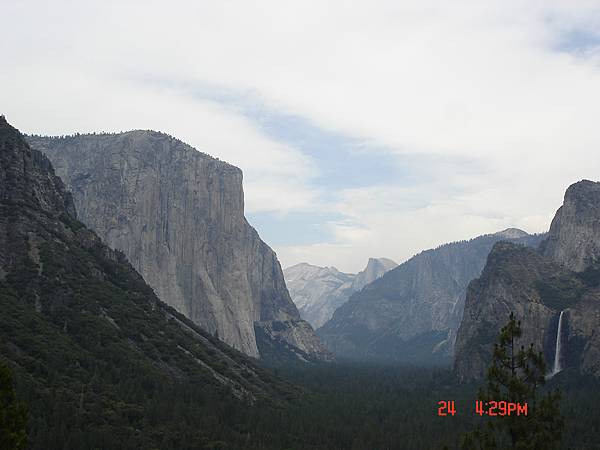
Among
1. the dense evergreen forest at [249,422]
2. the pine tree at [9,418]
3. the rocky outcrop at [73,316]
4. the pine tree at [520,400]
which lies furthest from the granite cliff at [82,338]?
the pine tree at [520,400]

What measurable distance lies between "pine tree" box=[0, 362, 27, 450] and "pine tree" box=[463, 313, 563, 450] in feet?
94.2

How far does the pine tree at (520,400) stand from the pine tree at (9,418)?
28717 millimetres

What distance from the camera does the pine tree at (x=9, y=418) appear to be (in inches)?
1586

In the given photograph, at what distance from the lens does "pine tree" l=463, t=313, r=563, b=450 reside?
38.7 meters

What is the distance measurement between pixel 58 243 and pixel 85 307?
22.0m

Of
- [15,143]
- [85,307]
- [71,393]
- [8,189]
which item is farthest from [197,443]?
[15,143]

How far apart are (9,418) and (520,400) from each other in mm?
33100

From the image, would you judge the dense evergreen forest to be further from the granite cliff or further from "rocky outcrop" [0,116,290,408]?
"rocky outcrop" [0,116,290,408]

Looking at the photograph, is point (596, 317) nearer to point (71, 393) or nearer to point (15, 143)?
point (71, 393)

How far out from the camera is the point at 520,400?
40062 mm
